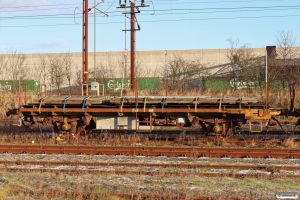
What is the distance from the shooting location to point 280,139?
598 inches

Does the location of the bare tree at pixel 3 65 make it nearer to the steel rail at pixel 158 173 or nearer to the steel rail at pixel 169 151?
the steel rail at pixel 169 151

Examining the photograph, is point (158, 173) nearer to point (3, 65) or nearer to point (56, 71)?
point (56, 71)

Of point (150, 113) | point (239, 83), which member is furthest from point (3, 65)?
point (150, 113)

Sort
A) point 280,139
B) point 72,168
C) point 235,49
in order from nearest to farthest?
point 72,168
point 280,139
point 235,49

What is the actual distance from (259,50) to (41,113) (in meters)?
40.1

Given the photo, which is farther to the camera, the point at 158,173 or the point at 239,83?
the point at 239,83

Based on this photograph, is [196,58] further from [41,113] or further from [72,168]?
[72,168]

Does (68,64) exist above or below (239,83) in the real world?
above

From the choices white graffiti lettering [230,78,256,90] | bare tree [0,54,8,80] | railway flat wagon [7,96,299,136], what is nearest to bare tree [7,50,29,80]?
bare tree [0,54,8,80]

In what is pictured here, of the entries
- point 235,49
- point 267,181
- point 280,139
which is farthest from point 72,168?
point 235,49

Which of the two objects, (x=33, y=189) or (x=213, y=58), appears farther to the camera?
(x=213, y=58)

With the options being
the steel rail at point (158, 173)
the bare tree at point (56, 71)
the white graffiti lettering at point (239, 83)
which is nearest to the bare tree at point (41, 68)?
the bare tree at point (56, 71)

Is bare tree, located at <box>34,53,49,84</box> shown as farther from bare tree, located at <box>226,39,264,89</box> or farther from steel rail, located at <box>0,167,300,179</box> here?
steel rail, located at <box>0,167,300,179</box>

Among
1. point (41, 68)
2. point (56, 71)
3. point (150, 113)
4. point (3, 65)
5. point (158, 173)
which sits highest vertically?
point (3, 65)
